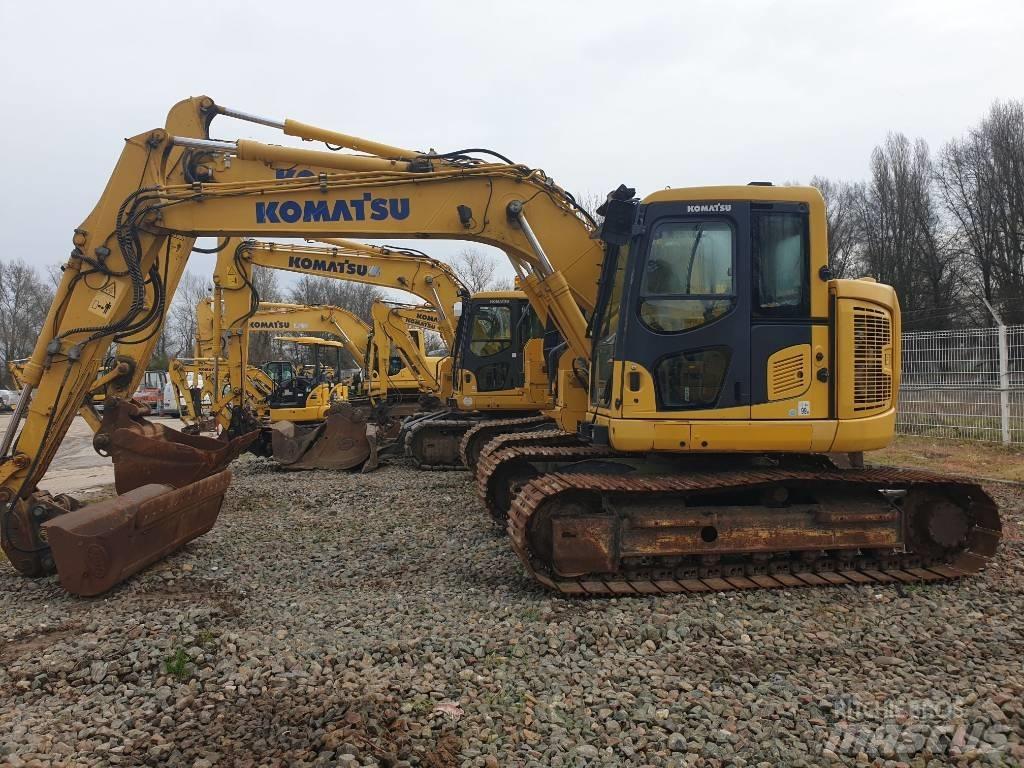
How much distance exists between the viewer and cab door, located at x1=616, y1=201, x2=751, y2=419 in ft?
17.8

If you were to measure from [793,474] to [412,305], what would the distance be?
40.0 feet

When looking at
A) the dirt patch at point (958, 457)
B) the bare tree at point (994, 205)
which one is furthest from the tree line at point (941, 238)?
the dirt patch at point (958, 457)

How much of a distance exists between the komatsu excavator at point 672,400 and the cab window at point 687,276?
0.01m

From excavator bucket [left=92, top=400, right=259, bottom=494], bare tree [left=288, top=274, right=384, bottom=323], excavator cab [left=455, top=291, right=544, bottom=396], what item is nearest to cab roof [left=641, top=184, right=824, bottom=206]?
excavator bucket [left=92, top=400, right=259, bottom=494]

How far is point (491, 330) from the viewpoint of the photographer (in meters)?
11.9

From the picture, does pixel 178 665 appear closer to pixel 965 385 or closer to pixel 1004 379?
pixel 1004 379

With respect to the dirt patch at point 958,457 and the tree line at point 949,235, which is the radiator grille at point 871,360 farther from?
the tree line at point 949,235

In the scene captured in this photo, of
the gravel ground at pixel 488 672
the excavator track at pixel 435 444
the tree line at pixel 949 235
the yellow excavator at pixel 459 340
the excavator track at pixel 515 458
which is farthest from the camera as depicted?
the tree line at pixel 949 235

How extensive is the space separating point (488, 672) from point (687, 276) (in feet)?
10.4

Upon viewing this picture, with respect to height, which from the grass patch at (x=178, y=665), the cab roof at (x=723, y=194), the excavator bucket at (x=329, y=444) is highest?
the cab roof at (x=723, y=194)

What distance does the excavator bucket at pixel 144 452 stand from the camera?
6.71 metres

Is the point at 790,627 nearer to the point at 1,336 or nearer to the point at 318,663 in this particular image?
the point at 318,663

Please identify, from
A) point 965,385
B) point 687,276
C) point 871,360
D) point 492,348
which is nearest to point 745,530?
point 871,360

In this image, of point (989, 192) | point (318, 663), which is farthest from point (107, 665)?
point (989, 192)
